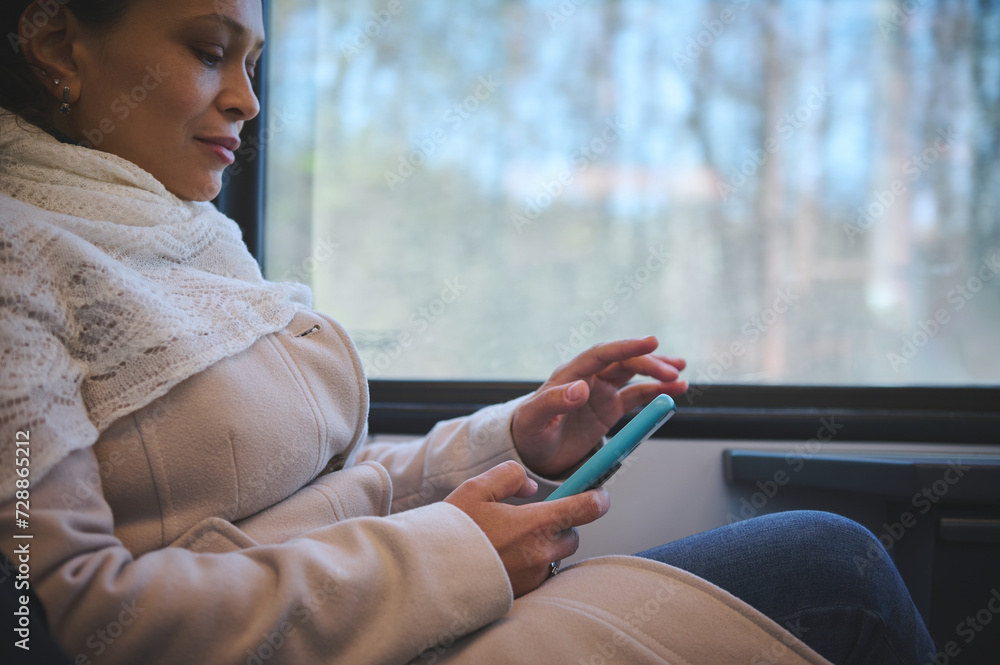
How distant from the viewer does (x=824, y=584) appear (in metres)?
0.62

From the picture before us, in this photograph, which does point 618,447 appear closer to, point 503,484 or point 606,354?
point 503,484

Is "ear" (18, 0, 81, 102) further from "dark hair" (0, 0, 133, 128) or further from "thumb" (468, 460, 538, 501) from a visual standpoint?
"thumb" (468, 460, 538, 501)

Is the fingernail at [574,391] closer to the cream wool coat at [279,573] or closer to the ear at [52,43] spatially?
the cream wool coat at [279,573]

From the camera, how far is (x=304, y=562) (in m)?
0.51

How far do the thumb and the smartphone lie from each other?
3 cm

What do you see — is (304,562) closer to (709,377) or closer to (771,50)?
(709,377)

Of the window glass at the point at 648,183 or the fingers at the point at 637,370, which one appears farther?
the window glass at the point at 648,183

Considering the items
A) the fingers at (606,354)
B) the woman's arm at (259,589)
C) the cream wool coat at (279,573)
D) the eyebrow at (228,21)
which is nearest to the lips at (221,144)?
the eyebrow at (228,21)

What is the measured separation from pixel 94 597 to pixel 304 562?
0.14 m

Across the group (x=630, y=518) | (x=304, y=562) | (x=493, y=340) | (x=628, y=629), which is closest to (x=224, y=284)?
(x=304, y=562)

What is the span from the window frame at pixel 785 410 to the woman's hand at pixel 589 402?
208mm

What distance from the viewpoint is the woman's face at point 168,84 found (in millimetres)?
712

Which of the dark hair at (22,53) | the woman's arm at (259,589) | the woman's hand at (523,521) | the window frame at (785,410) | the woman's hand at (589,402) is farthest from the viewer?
the window frame at (785,410)

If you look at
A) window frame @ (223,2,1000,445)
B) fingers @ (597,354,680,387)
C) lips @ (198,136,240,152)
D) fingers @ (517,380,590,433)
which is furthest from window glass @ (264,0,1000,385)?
lips @ (198,136,240,152)
